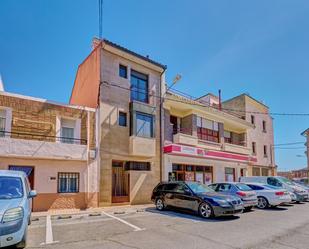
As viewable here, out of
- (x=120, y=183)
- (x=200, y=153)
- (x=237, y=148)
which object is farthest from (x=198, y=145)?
(x=120, y=183)

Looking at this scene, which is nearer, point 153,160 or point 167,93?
point 153,160

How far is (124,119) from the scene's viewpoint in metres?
17.5

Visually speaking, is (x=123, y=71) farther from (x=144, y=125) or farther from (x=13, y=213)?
(x=13, y=213)

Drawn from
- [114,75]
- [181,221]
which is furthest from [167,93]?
[181,221]

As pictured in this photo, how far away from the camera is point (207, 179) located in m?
23.1

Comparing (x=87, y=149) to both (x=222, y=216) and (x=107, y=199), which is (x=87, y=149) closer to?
(x=107, y=199)

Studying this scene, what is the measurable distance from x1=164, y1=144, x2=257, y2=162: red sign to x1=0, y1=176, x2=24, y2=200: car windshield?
1229cm

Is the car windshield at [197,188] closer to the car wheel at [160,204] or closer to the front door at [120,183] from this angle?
the car wheel at [160,204]

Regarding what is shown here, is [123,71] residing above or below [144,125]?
above

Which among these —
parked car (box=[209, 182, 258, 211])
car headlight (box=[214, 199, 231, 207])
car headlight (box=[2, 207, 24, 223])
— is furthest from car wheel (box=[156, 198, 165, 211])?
car headlight (box=[2, 207, 24, 223])

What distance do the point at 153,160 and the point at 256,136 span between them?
17153mm

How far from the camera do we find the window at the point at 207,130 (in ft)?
74.1

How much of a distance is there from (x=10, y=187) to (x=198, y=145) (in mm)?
16155

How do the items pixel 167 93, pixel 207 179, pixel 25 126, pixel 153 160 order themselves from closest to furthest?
pixel 25 126 → pixel 153 160 → pixel 167 93 → pixel 207 179
